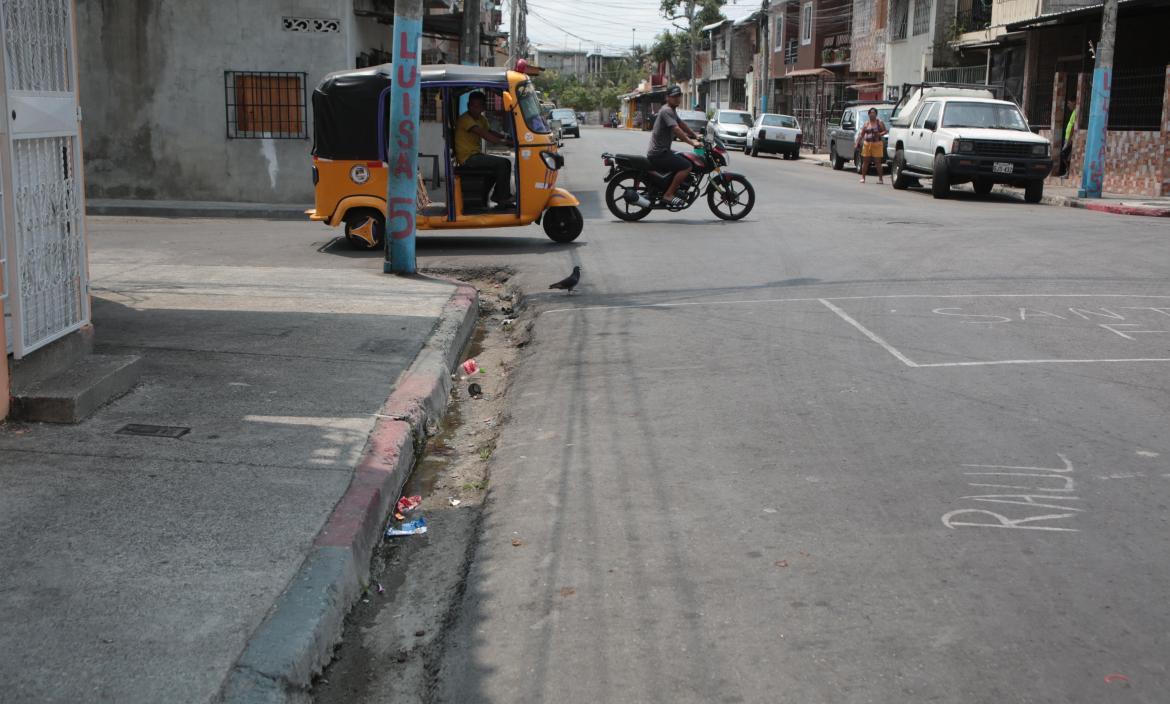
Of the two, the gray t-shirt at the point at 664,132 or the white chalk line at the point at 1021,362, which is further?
the gray t-shirt at the point at 664,132

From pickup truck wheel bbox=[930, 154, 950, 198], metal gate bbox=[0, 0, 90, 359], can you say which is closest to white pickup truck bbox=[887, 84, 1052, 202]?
pickup truck wheel bbox=[930, 154, 950, 198]

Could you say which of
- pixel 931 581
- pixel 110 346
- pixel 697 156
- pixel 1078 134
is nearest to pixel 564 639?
pixel 931 581

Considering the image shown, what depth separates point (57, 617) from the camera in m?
3.78

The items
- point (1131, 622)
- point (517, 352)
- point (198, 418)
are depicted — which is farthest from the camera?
point (517, 352)

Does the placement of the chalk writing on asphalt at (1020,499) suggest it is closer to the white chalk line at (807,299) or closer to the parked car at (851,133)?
the white chalk line at (807,299)

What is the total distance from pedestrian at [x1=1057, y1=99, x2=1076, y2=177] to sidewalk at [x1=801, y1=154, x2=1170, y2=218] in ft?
1.31

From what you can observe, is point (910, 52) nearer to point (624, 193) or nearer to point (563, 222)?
point (624, 193)

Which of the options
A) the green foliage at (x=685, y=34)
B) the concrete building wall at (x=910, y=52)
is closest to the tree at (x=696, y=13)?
the green foliage at (x=685, y=34)

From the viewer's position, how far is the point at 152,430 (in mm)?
5938

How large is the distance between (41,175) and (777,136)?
37.6 m

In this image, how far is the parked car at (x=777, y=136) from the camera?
4197cm

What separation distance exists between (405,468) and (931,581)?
2771 millimetres

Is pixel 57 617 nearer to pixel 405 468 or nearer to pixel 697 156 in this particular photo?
pixel 405 468

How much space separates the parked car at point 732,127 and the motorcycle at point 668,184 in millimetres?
29085
